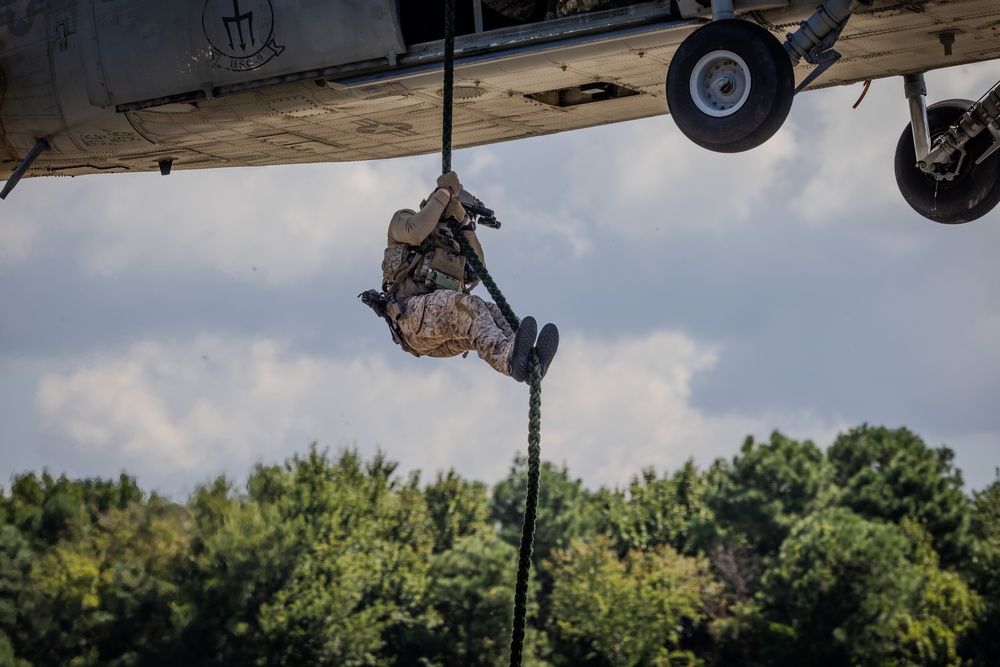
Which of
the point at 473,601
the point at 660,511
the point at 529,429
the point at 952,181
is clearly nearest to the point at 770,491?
the point at 660,511

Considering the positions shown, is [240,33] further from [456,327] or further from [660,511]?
[660,511]

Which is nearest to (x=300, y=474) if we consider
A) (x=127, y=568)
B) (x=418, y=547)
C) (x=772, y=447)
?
(x=418, y=547)

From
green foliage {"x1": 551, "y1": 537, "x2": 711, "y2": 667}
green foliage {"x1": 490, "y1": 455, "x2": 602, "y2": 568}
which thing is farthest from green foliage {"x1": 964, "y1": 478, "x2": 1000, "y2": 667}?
green foliage {"x1": 490, "y1": 455, "x2": 602, "y2": 568}

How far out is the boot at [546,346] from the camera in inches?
291

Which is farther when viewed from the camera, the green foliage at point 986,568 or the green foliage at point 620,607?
the green foliage at point 620,607

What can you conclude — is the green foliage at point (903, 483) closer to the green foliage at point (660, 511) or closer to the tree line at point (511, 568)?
the tree line at point (511, 568)

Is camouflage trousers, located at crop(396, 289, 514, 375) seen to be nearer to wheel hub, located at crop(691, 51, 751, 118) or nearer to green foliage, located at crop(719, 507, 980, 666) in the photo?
wheel hub, located at crop(691, 51, 751, 118)

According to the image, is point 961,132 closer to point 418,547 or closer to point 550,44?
point 550,44

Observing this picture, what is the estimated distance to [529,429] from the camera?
6719mm

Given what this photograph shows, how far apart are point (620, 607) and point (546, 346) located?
2186 inches

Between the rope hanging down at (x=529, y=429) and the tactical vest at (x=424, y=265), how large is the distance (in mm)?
309

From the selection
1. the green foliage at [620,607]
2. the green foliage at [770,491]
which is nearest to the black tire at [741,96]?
the green foliage at [620,607]

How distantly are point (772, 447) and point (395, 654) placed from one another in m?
22.2

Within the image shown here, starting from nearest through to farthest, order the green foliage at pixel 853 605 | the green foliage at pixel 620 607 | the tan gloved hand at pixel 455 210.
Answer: the tan gloved hand at pixel 455 210 < the green foliage at pixel 853 605 < the green foliage at pixel 620 607
